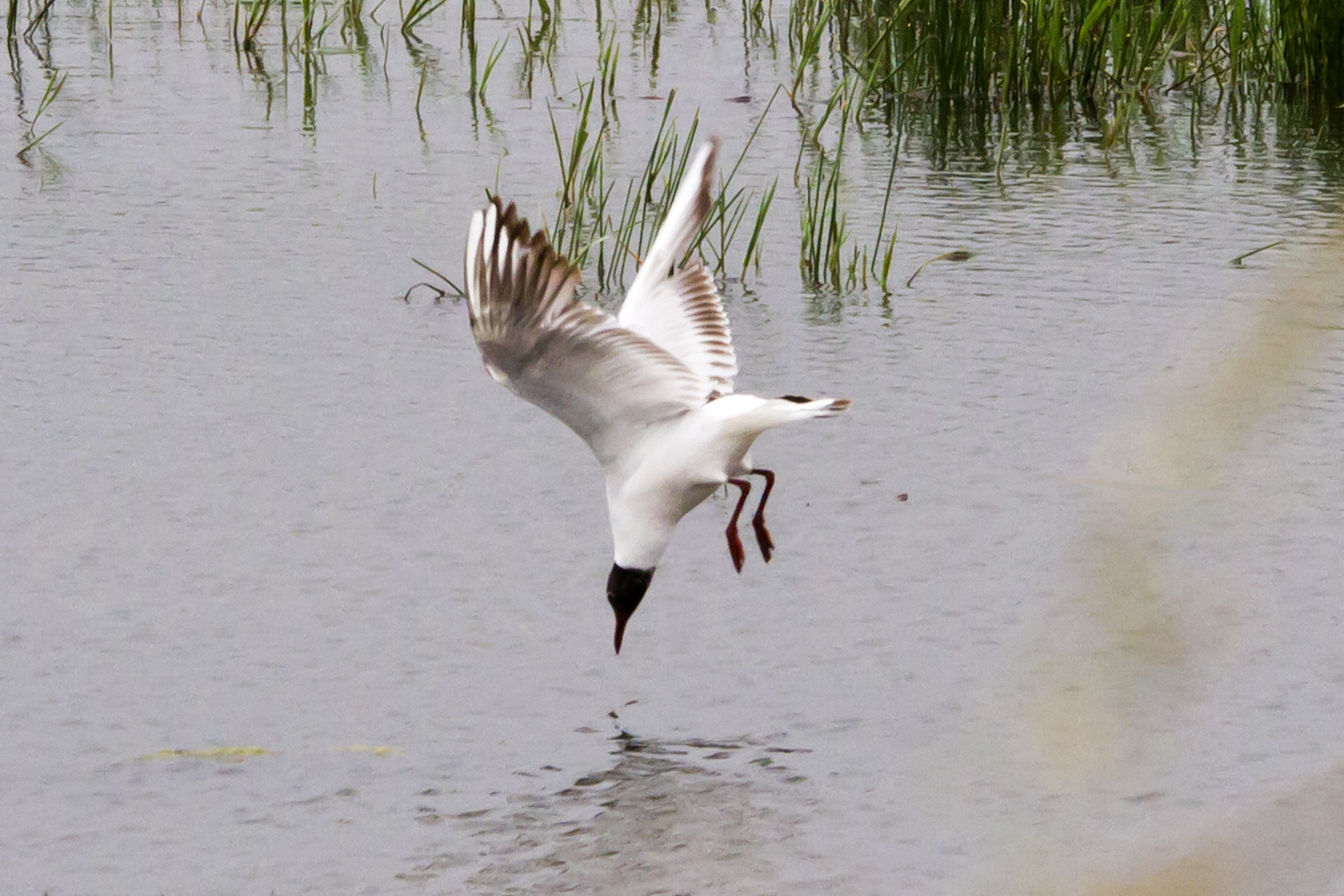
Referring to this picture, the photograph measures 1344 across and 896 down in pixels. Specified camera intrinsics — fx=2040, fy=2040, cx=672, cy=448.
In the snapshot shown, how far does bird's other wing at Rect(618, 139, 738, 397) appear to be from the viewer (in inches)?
163

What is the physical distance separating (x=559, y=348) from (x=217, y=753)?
922 millimetres

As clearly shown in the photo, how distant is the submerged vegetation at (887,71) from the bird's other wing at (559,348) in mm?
3020

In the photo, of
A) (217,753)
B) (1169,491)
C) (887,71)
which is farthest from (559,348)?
(887,71)

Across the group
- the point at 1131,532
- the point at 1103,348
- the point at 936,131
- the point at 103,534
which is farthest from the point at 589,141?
the point at 1131,532

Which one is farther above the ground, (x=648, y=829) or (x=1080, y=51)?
(x=1080, y=51)

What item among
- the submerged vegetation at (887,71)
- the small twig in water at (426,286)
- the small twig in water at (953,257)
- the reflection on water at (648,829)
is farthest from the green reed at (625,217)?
the reflection on water at (648,829)

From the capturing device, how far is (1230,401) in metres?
0.80

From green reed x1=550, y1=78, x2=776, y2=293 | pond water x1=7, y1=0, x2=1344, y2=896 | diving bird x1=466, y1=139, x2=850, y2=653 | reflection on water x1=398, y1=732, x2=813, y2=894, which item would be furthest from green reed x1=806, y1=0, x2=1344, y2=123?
reflection on water x1=398, y1=732, x2=813, y2=894

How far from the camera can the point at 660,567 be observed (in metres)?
4.33

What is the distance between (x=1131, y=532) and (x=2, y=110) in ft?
28.0

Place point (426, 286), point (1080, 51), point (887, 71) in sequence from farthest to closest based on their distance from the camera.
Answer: point (1080, 51), point (887, 71), point (426, 286)

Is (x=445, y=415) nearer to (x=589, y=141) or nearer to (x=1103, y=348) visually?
(x=1103, y=348)

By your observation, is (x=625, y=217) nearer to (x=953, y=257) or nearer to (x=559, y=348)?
(x=953, y=257)

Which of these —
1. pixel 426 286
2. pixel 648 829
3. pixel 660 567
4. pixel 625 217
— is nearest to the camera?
pixel 648 829
